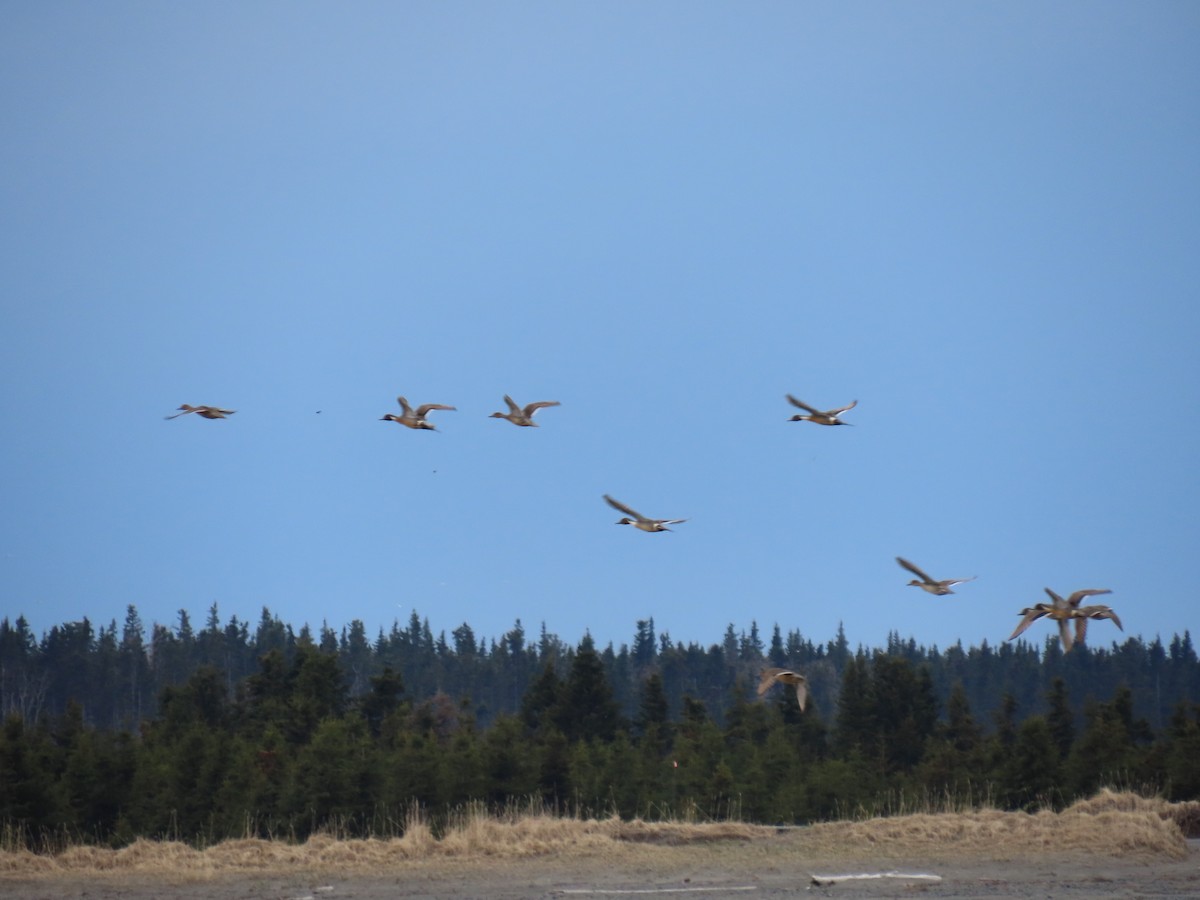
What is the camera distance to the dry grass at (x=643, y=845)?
2530 centimetres

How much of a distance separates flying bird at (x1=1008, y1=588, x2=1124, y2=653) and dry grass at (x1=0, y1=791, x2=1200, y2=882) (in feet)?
16.7

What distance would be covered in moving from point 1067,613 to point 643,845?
31.6 ft

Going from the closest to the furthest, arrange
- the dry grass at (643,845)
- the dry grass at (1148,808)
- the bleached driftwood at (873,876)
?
the bleached driftwood at (873,876) → the dry grass at (643,845) → the dry grass at (1148,808)

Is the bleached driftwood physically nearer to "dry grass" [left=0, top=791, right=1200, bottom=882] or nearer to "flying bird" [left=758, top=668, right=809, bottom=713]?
"dry grass" [left=0, top=791, right=1200, bottom=882]

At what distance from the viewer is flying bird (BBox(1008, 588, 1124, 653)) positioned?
2212cm

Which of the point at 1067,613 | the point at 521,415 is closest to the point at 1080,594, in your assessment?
the point at 1067,613

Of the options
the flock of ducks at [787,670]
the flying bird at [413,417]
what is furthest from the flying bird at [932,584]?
the flying bird at [413,417]

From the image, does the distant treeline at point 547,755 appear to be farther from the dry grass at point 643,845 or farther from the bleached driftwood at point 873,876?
the bleached driftwood at point 873,876

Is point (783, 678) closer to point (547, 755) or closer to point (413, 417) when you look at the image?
point (413, 417)

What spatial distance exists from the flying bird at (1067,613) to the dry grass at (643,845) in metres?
5.10

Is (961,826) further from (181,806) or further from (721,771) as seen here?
(181,806)

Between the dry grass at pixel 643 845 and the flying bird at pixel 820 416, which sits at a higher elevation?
the flying bird at pixel 820 416

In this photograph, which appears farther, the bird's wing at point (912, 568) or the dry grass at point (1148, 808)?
the dry grass at point (1148, 808)

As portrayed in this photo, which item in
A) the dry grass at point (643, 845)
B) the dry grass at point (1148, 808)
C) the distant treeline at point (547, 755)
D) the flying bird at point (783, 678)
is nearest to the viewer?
the flying bird at point (783, 678)
